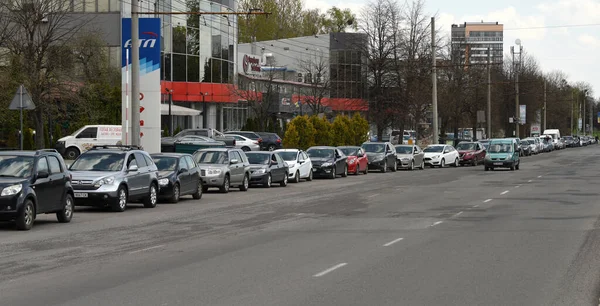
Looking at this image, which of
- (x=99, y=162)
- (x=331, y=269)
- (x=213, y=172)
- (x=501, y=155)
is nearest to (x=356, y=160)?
(x=501, y=155)

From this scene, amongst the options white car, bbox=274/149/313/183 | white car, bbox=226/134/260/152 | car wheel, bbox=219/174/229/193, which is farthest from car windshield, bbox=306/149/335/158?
white car, bbox=226/134/260/152

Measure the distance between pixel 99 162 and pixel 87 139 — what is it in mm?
26101

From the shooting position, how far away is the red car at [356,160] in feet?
157

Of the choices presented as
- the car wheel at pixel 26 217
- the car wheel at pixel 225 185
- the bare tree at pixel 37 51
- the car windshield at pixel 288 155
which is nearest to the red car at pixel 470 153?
the car windshield at pixel 288 155

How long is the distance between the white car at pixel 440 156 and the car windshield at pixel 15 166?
142 feet

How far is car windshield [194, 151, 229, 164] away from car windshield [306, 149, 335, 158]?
11.9 meters

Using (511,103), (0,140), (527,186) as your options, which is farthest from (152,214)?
(511,103)

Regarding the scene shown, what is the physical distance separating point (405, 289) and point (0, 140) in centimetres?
4625

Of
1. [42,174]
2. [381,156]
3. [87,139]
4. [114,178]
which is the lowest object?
[381,156]

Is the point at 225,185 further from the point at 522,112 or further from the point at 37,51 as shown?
the point at 522,112

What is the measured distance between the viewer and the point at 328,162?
4362 centimetres

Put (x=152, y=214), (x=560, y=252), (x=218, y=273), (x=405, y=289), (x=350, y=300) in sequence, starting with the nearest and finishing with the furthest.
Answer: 1. (x=350, y=300)
2. (x=405, y=289)
3. (x=218, y=273)
4. (x=560, y=252)
5. (x=152, y=214)

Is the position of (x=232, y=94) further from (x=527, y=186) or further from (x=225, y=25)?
(x=527, y=186)

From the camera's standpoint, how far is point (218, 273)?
40.4ft
